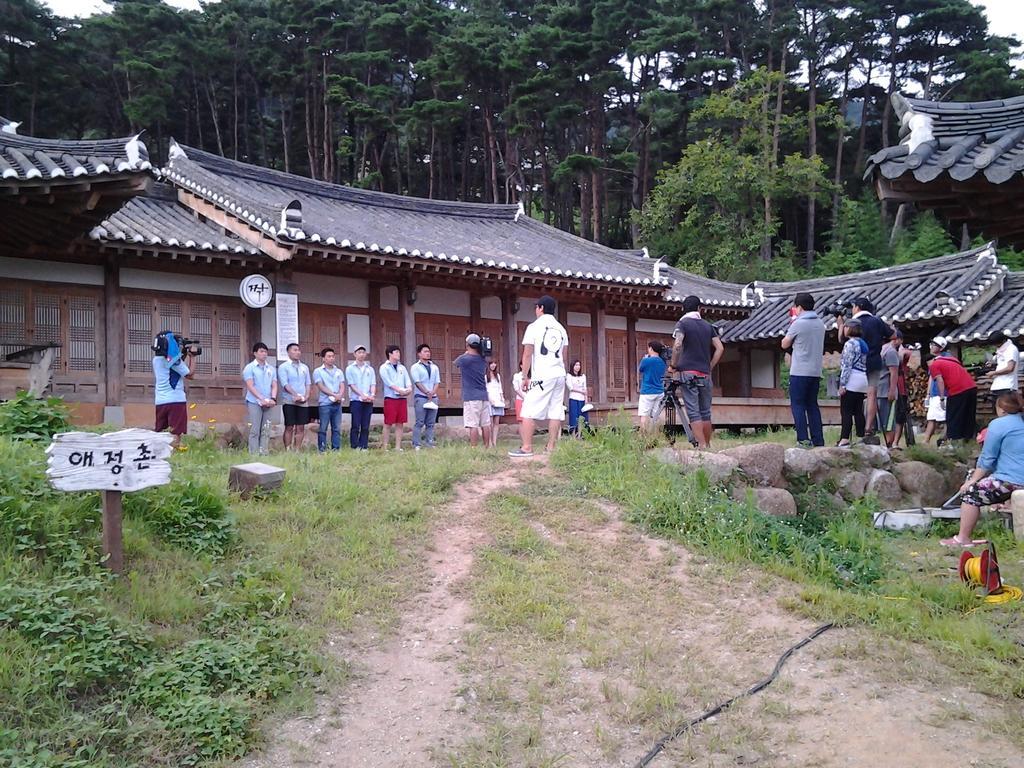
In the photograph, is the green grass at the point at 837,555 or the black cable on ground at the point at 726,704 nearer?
the black cable on ground at the point at 726,704

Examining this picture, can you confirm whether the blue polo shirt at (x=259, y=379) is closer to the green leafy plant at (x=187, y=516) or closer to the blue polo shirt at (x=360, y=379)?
the blue polo shirt at (x=360, y=379)

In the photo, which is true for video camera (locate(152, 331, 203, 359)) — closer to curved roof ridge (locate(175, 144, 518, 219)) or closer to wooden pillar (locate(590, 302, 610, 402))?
curved roof ridge (locate(175, 144, 518, 219))

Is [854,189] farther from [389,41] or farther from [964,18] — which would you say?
[389,41]

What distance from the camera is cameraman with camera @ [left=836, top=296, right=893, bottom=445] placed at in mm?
10414

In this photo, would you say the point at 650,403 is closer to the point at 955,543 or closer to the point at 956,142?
the point at 955,543

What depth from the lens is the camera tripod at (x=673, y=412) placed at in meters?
10.1

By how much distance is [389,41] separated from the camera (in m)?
34.8

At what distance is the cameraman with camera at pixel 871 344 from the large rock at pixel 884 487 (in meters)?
0.64

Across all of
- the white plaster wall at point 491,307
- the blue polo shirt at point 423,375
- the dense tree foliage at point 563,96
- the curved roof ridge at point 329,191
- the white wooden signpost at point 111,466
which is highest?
the dense tree foliage at point 563,96

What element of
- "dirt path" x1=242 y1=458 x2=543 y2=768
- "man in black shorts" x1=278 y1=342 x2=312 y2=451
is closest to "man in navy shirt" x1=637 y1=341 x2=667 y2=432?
"man in black shorts" x1=278 y1=342 x2=312 y2=451

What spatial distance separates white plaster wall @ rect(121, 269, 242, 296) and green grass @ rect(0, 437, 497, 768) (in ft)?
23.5

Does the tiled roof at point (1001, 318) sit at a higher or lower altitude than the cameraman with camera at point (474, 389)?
higher

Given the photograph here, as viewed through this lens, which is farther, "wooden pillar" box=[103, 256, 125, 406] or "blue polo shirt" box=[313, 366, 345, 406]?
"wooden pillar" box=[103, 256, 125, 406]

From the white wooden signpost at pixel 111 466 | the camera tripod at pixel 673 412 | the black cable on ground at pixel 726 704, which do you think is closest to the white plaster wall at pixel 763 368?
the camera tripod at pixel 673 412
